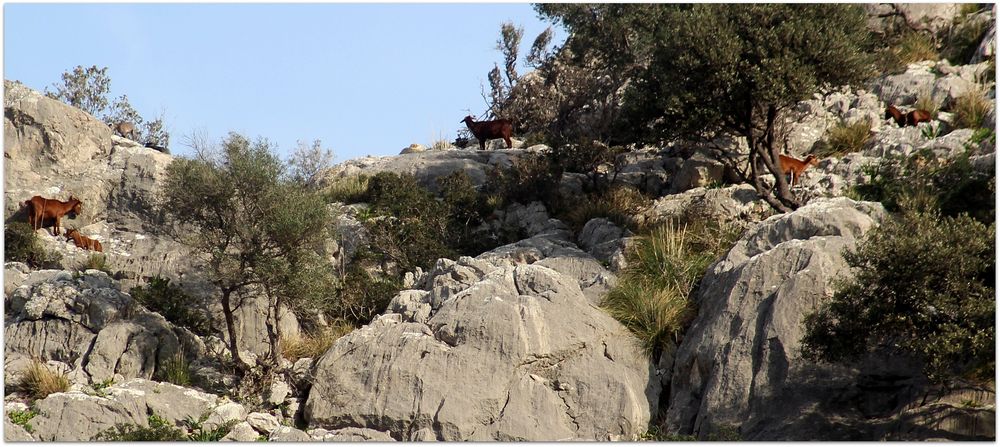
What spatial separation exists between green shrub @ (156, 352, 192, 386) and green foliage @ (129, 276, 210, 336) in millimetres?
1161

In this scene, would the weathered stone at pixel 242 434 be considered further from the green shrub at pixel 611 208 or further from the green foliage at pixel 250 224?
Answer: the green shrub at pixel 611 208

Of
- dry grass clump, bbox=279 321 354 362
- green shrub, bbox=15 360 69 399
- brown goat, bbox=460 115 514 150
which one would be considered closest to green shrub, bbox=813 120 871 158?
brown goat, bbox=460 115 514 150

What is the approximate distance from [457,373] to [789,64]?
8651 millimetres

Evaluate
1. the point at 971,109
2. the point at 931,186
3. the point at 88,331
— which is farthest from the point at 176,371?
the point at 971,109

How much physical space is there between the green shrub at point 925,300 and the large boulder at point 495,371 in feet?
12.1

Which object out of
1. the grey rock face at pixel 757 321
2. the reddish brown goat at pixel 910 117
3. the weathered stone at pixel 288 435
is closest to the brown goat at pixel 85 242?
the weathered stone at pixel 288 435

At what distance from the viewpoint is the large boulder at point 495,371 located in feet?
56.1

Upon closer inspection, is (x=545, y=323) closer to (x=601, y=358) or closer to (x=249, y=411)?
(x=601, y=358)

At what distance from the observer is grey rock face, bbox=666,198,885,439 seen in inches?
645

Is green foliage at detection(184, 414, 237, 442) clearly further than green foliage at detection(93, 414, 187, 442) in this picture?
Yes

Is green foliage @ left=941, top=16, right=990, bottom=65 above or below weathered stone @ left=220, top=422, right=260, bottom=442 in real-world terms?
above

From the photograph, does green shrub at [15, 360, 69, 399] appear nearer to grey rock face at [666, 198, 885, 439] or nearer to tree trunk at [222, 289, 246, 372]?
tree trunk at [222, 289, 246, 372]

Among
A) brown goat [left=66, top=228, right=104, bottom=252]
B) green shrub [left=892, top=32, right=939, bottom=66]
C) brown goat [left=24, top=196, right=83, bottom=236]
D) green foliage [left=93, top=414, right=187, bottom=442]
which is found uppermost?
green shrub [left=892, top=32, right=939, bottom=66]

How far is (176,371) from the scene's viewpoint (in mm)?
18781
